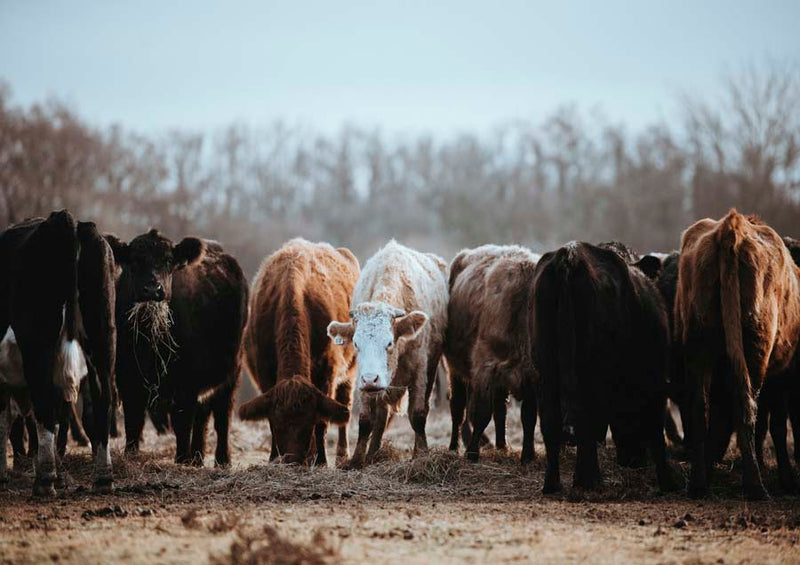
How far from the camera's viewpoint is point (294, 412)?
9.33 meters

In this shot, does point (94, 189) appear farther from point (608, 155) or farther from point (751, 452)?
point (751, 452)

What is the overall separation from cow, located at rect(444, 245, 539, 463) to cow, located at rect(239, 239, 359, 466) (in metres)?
1.38

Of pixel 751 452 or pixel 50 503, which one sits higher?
pixel 751 452

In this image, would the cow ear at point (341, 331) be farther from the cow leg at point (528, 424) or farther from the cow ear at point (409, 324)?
the cow leg at point (528, 424)

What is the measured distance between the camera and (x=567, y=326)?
7.45 metres

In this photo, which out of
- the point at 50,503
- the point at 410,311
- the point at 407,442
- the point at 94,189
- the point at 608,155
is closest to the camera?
the point at 50,503

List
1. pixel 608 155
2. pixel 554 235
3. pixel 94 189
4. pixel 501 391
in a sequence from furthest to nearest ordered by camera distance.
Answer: pixel 608 155 → pixel 554 235 → pixel 94 189 → pixel 501 391

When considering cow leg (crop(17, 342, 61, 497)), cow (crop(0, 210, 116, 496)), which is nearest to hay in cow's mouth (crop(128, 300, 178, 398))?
cow (crop(0, 210, 116, 496))

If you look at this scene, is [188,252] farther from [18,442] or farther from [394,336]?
[18,442]

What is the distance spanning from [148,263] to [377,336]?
2578 mm

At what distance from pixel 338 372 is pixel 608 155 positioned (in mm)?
41597

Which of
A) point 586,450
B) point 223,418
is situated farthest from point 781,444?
point 223,418

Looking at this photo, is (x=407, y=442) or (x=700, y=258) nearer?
(x=700, y=258)

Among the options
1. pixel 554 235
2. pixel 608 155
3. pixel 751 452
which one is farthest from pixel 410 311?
pixel 608 155
